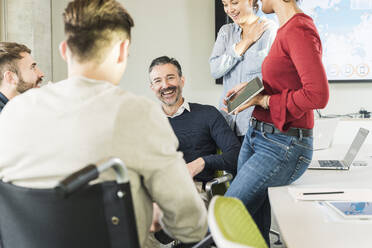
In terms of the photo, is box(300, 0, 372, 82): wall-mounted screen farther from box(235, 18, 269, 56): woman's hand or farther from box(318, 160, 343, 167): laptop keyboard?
box(318, 160, 343, 167): laptop keyboard

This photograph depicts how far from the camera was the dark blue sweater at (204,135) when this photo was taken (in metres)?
2.25

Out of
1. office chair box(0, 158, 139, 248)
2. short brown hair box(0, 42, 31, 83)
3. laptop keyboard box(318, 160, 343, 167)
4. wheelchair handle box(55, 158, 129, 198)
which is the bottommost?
laptop keyboard box(318, 160, 343, 167)

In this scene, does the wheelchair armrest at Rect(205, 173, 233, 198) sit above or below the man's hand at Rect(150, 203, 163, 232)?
below

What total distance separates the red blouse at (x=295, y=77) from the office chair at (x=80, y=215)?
2.63 feet

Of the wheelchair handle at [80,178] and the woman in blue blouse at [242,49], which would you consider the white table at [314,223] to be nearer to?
the wheelchair handle at [80,178]

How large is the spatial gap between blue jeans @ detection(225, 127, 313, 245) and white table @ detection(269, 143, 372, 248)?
0.17 feet

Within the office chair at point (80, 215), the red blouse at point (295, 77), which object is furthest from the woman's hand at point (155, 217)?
the red blouse at point (295, 77)

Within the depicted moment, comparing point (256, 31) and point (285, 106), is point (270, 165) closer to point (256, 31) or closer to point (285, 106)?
point (285, 106)

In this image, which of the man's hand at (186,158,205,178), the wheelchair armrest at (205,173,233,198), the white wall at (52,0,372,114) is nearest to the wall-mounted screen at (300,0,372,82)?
the white wall at (52,0,372,114)

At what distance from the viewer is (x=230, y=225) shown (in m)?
0.83

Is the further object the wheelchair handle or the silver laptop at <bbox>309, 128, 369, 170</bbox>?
the silver laptop at <bbox>309, 128, 369, 170</bbox>

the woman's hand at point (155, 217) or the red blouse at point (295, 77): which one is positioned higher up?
the red blouse at point (295, 77)

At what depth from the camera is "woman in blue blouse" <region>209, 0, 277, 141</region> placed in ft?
7.73

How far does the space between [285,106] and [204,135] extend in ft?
3.16
